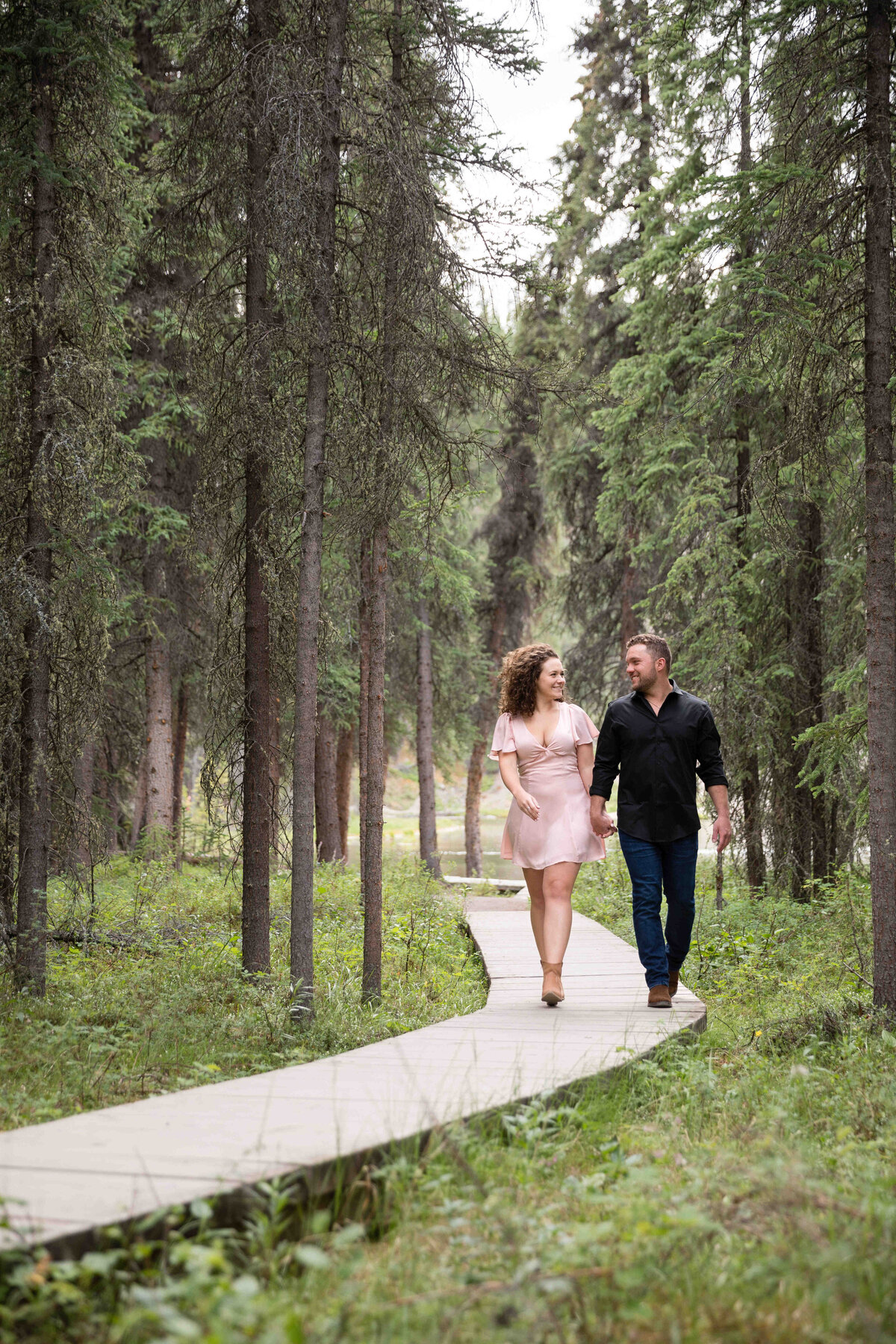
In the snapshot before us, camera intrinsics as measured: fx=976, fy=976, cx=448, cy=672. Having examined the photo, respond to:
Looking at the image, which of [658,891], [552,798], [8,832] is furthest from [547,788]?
[8,832]

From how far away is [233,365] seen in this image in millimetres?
8344

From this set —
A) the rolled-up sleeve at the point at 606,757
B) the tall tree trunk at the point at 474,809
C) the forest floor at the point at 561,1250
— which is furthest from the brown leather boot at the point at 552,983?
the tall tree trunk at the point at 474,809

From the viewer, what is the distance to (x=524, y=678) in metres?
6.64

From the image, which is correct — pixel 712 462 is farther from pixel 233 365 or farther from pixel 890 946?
pixel 890 946

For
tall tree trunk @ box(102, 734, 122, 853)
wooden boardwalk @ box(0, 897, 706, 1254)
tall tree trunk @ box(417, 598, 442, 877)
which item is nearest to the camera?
wooden boardwalk @ box(0, 897, 706, 1254)

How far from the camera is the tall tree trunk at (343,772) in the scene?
2322 cm

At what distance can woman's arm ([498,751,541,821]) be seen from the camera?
6301mm

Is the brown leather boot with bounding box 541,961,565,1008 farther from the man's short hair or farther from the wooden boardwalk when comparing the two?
the man's short hair

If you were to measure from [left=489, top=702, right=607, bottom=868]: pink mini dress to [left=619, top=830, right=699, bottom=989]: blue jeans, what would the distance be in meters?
0.27

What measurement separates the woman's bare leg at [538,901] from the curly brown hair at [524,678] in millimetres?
1054

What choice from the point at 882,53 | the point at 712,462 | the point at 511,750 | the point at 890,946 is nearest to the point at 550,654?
the point at 511,750

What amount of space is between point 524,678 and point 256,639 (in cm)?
320

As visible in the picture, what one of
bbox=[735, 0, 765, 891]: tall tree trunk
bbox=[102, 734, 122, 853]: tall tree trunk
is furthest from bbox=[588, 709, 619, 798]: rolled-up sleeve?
bbox=[102, 734, 122, 853]: tall tree trunk

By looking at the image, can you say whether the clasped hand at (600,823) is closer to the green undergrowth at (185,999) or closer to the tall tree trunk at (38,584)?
the green undergrowth at (185,999)
